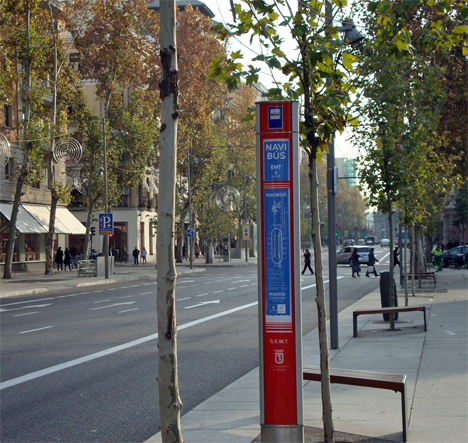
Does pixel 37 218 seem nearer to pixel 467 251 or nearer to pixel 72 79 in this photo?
pixel 72 79

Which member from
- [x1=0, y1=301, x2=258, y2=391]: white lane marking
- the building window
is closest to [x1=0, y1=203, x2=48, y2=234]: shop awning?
the building window

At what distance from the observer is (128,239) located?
63062 millimetres

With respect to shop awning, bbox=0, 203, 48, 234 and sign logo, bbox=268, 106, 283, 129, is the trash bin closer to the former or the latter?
sign logo, bbox=268, 106, 283, 129

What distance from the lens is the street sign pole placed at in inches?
180

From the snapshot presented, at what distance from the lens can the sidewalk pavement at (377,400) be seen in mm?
5703

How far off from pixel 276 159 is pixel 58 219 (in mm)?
Answer: 42098

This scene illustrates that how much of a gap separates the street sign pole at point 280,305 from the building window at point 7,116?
36.7m

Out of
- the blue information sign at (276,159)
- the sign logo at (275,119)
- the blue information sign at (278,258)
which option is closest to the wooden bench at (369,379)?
the blue information sign at (278,258)

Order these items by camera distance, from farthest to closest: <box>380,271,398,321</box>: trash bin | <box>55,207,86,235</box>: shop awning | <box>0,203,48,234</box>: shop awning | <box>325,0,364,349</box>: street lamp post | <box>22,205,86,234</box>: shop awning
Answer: <box>55,207,86,235</box>: shop awning, <box>22,205,86,234</box>: shop awning, <box>0,203,48,234</box>: shop awning, <box>380,271,398,321</box>: trash bin, <box>325,0,364,349</box>: street lamp post

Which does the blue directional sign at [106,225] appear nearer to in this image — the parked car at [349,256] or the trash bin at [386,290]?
the trash bin at [386,290]

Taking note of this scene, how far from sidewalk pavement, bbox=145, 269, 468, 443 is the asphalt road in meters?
0.59

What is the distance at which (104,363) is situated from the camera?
10164mm

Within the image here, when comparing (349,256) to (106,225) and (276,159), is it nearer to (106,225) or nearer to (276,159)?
(106,225)

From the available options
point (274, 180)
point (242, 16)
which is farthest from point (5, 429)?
→ point (242, 16)
